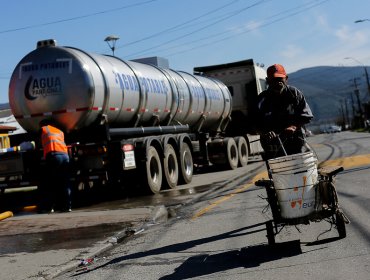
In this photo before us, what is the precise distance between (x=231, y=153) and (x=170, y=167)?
22.1 feet

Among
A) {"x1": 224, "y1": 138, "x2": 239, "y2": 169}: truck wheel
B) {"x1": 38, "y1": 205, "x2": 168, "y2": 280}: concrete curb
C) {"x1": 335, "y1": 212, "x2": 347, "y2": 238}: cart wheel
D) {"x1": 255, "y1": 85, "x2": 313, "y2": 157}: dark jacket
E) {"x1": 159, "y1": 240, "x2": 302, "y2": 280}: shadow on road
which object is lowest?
{"x1": 159, "y1": 240, "x2": 302, "y2": 280}: shadow on road

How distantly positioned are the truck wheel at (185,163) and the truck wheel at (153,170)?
1.62m

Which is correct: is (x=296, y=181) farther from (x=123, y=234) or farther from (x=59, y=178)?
(x=59, y=178)

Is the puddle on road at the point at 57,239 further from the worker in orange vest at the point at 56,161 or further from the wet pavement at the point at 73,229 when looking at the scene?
the worker in orange vest at the point at 56,161

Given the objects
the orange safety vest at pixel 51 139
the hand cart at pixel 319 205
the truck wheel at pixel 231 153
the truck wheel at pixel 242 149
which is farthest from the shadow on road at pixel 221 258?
the truck wheel at pixel 242 149

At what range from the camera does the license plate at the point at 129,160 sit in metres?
13.5

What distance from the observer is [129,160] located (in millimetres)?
13664

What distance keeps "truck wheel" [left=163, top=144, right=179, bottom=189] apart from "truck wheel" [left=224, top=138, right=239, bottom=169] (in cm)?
562

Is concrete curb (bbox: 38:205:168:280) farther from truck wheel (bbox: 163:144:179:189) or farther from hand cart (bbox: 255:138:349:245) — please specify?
truck wheel (bbox: 163:144:179:189)

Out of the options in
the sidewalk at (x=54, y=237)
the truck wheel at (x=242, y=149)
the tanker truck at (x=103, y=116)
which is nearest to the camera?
the sidewalk at (x=54, y=237)

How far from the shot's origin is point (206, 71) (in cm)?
2516

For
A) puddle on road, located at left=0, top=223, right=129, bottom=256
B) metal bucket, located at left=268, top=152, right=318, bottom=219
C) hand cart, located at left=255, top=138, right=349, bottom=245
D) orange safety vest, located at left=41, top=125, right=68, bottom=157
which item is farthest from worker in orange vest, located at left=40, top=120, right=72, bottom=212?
metal bucket, located at left=268, top=152, right=318, bottom=219

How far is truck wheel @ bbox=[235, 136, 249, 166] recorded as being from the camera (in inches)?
916

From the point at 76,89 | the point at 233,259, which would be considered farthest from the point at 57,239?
the point at 76,89
